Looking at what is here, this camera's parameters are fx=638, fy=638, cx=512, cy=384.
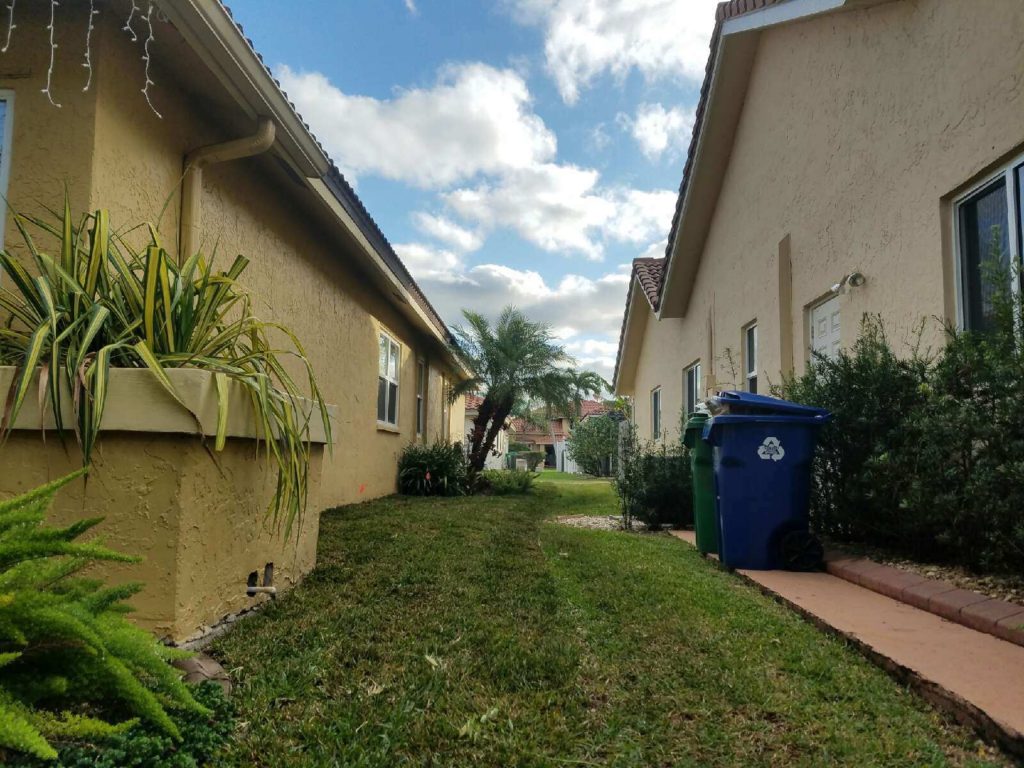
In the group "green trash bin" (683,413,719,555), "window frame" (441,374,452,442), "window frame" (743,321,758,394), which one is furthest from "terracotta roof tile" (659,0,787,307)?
"window frame" (441,374,452,442)

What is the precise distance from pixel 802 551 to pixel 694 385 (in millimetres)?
7341

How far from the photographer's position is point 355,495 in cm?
855

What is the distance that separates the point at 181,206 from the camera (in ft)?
15.3

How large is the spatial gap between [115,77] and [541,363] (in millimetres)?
10681

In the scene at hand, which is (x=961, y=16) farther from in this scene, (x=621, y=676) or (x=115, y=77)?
(x=115, y=77)

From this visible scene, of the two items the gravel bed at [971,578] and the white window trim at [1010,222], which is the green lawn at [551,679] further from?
the white window trim at [1010,222]

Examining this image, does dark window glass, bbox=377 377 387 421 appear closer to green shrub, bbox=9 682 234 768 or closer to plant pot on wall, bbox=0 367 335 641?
plant pot on wall, bbox=0 367 335 641

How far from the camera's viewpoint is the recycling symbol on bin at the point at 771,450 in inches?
180

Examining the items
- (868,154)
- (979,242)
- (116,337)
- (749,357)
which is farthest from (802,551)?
(749,357)

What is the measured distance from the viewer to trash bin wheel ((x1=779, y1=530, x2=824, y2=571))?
4.50 metres

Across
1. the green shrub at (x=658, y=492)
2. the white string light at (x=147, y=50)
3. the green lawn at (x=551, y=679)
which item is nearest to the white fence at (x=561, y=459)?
the green shrub at (x=658, y=492)

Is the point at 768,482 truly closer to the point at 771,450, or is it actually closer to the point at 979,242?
the point at 771,450

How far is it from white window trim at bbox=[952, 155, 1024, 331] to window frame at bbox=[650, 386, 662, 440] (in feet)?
32.7

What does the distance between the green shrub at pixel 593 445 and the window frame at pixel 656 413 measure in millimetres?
7118
